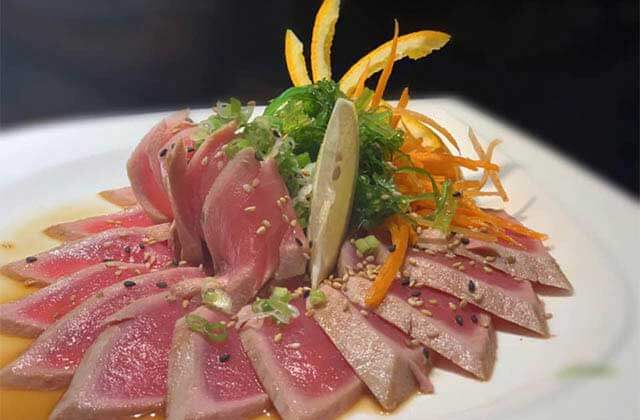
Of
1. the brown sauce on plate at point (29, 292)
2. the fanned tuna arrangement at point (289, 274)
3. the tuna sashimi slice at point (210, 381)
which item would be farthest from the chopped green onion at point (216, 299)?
the brown sauce on plate at point (29, 292)

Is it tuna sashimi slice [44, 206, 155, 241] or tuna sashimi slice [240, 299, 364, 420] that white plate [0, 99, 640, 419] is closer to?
tuna sashimi slice [240, 299, 364, 420]

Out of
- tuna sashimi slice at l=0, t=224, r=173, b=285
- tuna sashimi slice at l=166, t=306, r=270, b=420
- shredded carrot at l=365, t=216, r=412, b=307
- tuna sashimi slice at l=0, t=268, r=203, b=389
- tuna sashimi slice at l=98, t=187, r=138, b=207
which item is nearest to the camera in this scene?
tuna sashimi slice at l=166, t=306, r=270, b=420

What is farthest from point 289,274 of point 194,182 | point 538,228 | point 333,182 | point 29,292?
point 538,228

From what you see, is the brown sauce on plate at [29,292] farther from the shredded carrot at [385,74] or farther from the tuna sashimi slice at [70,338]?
the shredded carrot at [385,74]

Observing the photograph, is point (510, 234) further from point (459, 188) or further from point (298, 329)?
point (298, 329)

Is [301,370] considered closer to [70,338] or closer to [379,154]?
[70,338]

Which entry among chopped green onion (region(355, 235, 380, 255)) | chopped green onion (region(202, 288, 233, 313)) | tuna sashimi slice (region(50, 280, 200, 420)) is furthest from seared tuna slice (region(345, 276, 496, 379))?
tuna sashimi slice (region(50, 280, 200, 420))
